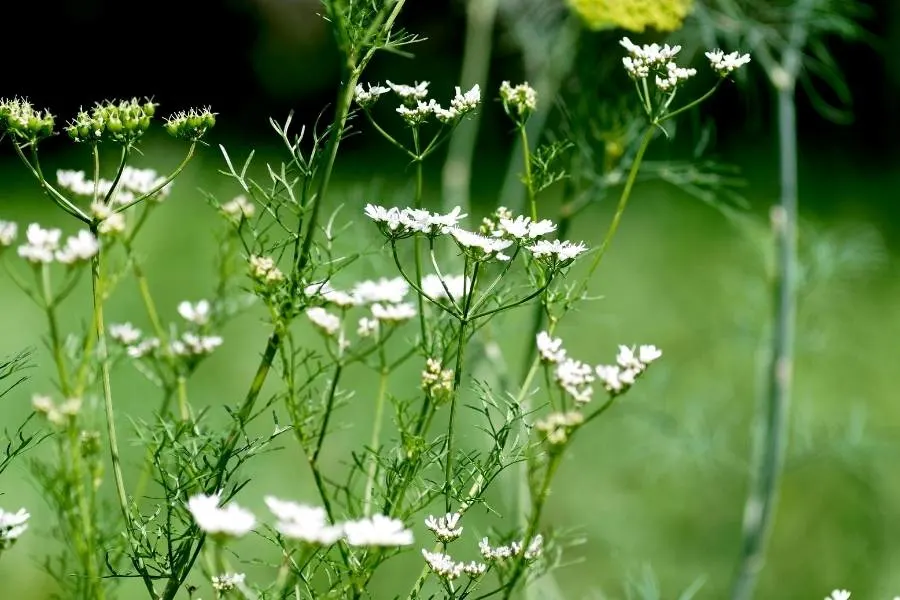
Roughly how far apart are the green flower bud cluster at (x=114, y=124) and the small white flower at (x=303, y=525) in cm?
30

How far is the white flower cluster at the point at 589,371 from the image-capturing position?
2.33 ft

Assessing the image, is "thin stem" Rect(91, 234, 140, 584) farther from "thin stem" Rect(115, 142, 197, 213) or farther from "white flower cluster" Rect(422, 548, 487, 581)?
"white flower cluster" Rect(422, 548, 487, 581)

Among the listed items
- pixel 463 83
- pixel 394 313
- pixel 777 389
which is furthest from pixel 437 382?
pixel 463 83

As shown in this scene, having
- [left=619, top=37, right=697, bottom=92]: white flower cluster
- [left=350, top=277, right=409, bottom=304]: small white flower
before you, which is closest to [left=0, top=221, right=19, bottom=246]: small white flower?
[left=350, top=277, right=409, bottom=304]: small white flower

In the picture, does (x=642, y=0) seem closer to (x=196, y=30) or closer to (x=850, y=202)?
(x=850, y=202)

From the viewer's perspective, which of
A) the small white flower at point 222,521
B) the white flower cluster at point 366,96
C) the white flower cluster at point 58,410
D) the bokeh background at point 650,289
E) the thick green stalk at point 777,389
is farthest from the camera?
the bokeh background at point 650,289

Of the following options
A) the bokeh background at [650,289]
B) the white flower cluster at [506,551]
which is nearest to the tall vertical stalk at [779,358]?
the bokeh background at [650,289]

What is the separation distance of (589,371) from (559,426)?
5 cm

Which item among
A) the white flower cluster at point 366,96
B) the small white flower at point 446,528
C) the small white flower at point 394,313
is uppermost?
the white flower cluster at point 366,96

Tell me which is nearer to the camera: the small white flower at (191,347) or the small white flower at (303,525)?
the small white flower at (303,525)

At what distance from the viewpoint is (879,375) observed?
2.40 m

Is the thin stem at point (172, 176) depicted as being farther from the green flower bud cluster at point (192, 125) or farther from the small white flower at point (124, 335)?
the small white flower at point (124, 335)

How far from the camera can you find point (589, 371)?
2.38 ft

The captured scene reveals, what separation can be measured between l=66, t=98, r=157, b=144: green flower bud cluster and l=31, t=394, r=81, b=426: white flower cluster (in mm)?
175
